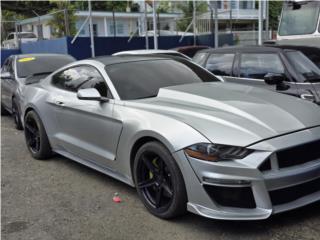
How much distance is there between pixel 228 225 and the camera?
3.79 metres

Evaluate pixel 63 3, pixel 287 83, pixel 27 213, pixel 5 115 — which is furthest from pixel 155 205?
→ pixel 63 3

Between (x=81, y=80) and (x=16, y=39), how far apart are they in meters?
20.1

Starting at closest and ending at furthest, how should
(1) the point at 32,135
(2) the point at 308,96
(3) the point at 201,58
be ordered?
1. (2) the point at 308,96
2. (1) the point at 32,135
3. (3) the point at 201,58

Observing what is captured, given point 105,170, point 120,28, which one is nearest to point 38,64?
point 105,170

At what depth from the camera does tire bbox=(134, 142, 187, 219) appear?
370 centimetres

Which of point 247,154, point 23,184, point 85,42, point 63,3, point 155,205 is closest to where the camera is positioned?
point 247,154

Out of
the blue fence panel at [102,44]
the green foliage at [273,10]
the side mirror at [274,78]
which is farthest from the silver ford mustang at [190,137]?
the green foliage at [273,10]

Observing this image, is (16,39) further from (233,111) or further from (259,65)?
(233,111)

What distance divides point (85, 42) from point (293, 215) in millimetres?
15665

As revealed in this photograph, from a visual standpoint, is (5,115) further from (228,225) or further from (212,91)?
(228,225)

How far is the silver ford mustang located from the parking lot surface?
23 cm

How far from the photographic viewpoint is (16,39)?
78.2ft

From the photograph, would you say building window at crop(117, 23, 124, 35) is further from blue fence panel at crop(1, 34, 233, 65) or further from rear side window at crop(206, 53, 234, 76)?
rear side window at crop(206, 53, 234, 76)

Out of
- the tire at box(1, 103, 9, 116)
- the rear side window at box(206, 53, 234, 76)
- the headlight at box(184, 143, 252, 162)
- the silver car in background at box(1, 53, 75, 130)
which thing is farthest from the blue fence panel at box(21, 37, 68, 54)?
the headlight at box(184, 143, 252, 162)
